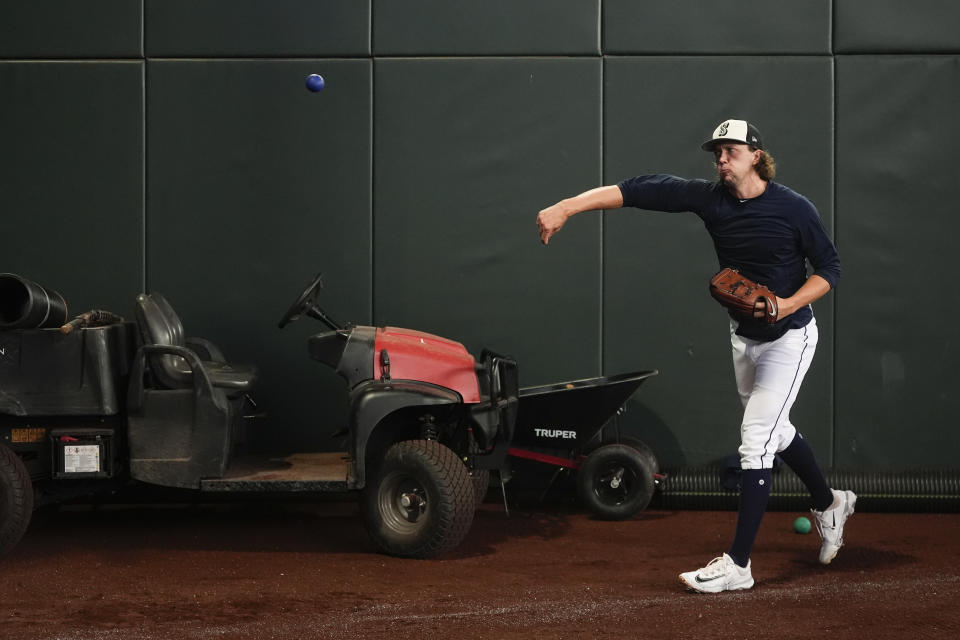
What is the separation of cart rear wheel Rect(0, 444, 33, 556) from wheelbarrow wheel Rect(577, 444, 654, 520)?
322 centimetres

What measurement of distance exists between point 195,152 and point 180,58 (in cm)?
64

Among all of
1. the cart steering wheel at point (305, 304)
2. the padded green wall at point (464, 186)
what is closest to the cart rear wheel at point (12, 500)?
the cart steering wheel at point (305, 304)

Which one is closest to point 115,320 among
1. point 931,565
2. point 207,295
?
point 207,295

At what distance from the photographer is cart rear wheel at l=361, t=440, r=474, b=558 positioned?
19.5 ft

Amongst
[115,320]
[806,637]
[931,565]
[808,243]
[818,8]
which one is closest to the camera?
[806,637]

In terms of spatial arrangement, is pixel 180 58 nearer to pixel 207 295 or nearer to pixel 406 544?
pixel 207 295

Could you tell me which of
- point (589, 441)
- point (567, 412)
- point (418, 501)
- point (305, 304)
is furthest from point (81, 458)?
point (589, 441)

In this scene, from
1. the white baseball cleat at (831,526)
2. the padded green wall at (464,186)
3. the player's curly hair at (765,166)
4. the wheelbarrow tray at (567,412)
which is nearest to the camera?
the player's curly hair at (765,166)

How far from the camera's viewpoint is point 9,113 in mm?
7883

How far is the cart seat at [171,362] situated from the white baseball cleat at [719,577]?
2722 millimetres

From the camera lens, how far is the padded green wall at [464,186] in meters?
7.81

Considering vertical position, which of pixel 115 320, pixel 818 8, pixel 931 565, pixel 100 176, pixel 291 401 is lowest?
pixel 931 565

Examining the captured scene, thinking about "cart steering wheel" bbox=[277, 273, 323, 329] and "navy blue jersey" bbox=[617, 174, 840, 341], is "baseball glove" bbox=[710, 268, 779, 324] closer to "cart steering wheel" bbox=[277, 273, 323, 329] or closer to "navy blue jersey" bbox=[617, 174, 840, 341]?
"navy blue jersey" bbox=[617, 174, 840, 341]

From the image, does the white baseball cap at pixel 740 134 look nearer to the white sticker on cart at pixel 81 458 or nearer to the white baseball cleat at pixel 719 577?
the white baseball cleat at pixel 719 577
